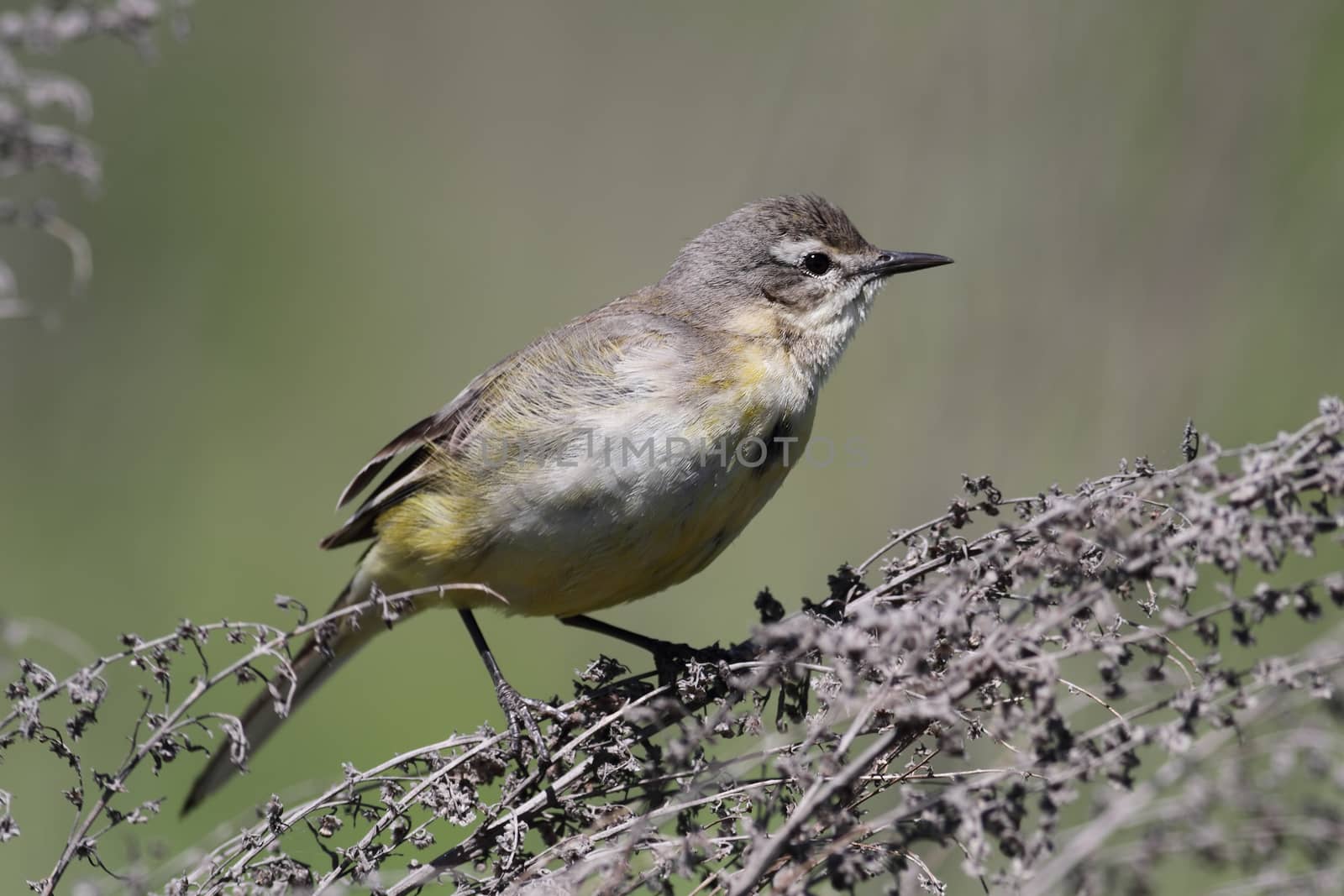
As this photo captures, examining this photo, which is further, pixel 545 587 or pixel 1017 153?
pixel 1017 153

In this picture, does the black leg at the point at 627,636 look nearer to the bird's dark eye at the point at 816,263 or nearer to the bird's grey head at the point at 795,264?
the bird's grey head at the point at 795,264

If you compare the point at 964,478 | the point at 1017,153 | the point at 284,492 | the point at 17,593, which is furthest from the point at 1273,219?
the point at 17,593

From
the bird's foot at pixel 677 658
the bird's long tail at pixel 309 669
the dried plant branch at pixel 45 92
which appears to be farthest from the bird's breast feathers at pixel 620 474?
the dried plant branch at pixel 45 92

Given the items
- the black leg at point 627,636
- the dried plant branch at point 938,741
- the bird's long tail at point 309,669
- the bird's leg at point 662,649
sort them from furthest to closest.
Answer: the bird's long tail at point 309,669 → the black leg at point 627,636 → the bird's leg at point 662,649 → the dried plant branch at point 938,741

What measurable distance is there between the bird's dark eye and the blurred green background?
523 millimetres

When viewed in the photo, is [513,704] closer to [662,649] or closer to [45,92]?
[662,649]

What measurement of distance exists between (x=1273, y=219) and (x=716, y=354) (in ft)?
7.87

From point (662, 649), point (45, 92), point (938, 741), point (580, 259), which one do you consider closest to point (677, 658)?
point (662, 649)

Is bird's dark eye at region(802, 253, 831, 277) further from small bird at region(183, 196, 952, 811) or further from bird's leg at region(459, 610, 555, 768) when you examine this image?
bird's leg at region(459, 610, 555, 768)

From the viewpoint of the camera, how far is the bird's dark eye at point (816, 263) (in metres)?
4.95

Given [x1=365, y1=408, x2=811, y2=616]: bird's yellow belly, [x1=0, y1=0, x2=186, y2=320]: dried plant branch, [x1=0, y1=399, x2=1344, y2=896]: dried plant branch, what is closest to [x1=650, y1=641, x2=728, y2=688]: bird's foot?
[x1=365, y1=408, x2=811, y2=616]: bird's yellow belly

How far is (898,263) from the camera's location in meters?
4.98

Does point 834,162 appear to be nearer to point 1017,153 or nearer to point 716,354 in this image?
point 1017,153

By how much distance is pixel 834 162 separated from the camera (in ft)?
17.5
